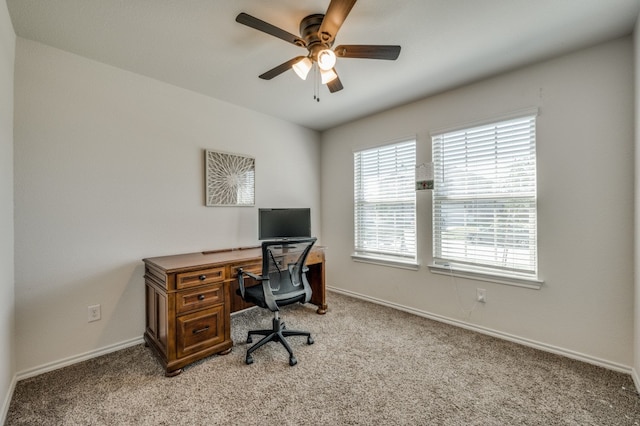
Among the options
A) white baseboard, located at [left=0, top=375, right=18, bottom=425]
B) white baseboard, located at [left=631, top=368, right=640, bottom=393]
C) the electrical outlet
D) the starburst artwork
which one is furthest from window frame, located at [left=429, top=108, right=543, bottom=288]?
white baseboard, located at [left=0, top=375, right=18, bottom=425]

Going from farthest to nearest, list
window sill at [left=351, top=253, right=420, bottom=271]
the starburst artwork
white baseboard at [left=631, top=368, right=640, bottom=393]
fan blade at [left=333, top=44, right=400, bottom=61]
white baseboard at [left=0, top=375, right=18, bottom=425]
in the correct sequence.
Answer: window sill at [left=351, top=253, right=420, bottom=271] → the starburst artwork → white baseboard at [left=631, top=368, right=640, bottom=393] → fan blade at [left=333, top=44, right=400, bottom=61] → white baseboard at [left=0, top=375, right=18, bottom=425]

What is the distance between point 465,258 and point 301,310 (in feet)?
6.11

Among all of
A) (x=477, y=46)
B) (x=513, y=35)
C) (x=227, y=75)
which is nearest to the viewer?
(x=513, y=35)

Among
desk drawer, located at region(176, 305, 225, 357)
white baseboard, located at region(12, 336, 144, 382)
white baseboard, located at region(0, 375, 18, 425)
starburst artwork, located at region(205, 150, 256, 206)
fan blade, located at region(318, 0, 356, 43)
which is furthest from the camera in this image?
starburst artwork, located at region(205, 150, 256, 206)

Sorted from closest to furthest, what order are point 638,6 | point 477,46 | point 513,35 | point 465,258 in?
point 638,6, point 513,35, point 477,46, point 465,258

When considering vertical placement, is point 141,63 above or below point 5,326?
above

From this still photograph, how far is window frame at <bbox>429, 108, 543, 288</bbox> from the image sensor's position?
2236 millimetres

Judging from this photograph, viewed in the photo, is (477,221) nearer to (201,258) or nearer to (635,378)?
(635,378)

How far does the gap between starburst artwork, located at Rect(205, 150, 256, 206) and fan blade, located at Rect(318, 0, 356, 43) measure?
1.72 meters

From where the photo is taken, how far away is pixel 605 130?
194 cm

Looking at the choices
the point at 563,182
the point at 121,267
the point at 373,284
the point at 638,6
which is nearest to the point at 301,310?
the point at 373,284

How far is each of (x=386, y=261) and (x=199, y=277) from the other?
210cm

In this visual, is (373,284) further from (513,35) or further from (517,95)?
(513,35)

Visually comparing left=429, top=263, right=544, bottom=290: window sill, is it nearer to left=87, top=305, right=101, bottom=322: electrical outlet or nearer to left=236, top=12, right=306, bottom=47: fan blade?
left=236, top=12, right=306, bottom=47: fan blade
